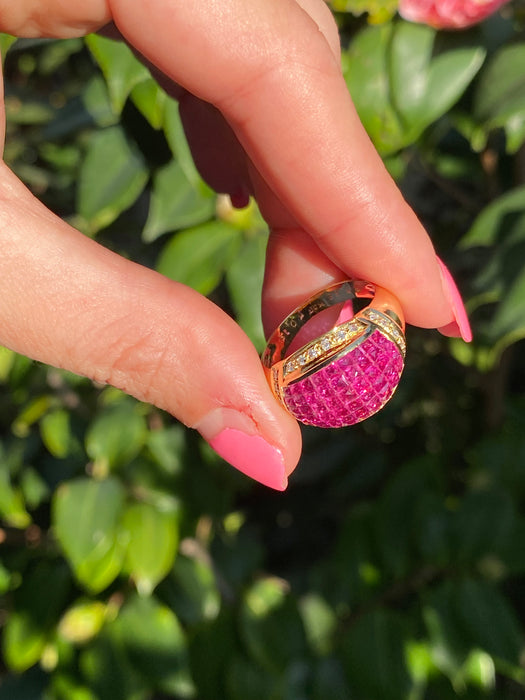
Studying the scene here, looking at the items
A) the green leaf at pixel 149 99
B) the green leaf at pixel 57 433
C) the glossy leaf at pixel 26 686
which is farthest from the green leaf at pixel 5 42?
the glossy leaf at pixel 26 686

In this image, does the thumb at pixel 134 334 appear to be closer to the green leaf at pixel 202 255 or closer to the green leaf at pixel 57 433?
the green leaf at pixel 202 255

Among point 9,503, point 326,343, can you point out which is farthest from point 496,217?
point 9,503

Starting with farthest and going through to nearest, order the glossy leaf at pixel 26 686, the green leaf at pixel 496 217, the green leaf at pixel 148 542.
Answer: the glossy leaf at pixel 26 686 < the green leaf at pixel 148 542 < the green leaf at pixel 496 217

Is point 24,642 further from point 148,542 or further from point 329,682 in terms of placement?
point 329,682

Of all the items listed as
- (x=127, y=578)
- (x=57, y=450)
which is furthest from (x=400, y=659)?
(x=57, y=450)

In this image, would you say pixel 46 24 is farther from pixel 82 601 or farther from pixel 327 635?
pixel 327 635

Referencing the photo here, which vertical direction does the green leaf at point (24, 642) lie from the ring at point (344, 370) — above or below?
below

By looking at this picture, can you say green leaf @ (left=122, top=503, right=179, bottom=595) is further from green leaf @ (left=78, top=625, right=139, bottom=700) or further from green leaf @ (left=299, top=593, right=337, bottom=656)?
green leaf @ (left=299, top=593, right=337, bottom=656)
